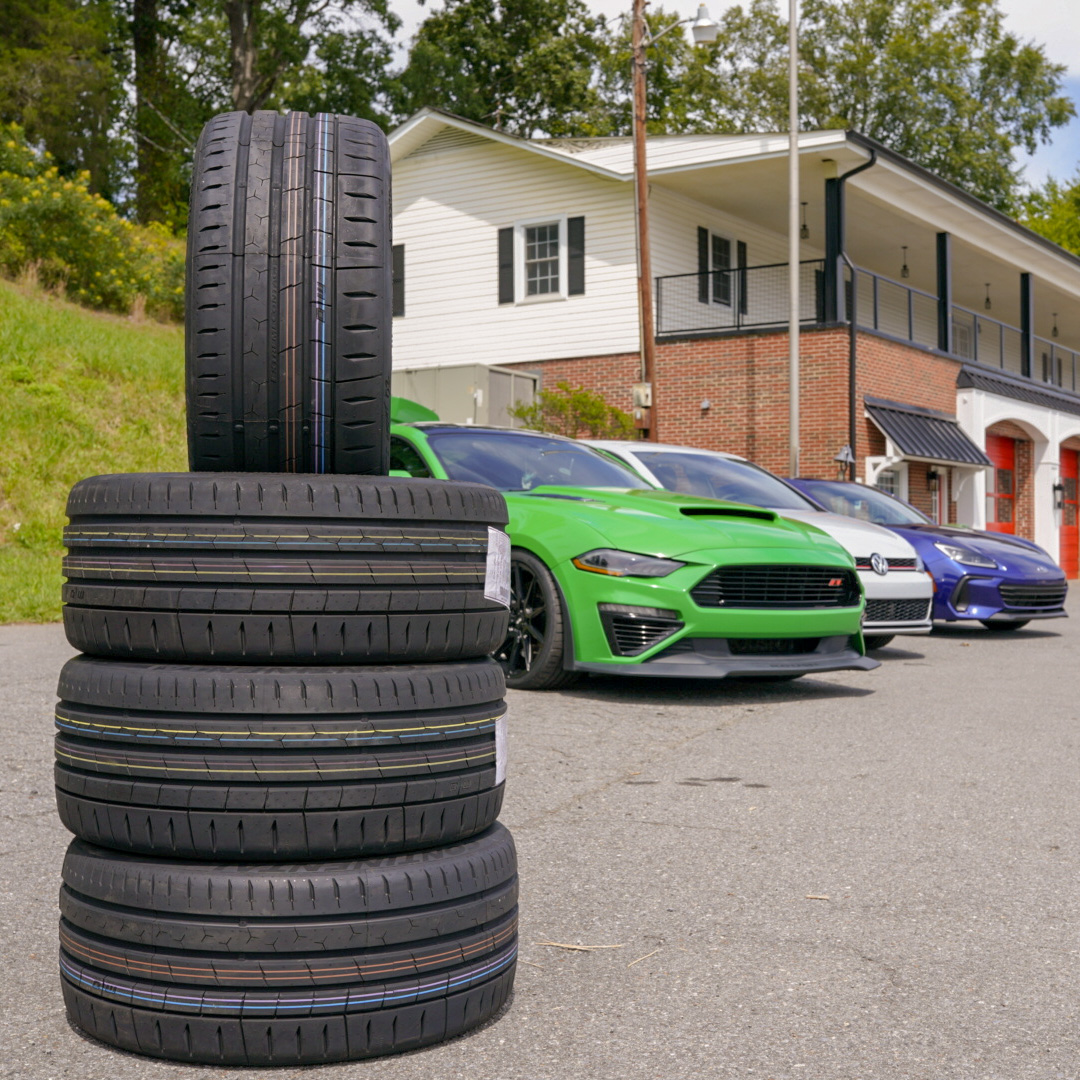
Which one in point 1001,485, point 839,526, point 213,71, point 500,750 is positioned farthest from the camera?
point 213,71

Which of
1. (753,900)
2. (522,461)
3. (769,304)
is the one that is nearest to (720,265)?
(769,304)

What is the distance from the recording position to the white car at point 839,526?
31.3 ft

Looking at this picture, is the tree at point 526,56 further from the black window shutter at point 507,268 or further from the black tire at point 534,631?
the black tire at point 534,631

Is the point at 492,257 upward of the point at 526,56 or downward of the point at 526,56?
downward

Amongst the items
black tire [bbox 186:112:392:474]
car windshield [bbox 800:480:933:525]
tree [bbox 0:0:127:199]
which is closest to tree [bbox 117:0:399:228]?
tree [bbox 0:0:127:199]

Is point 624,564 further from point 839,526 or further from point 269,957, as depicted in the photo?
point 269,957

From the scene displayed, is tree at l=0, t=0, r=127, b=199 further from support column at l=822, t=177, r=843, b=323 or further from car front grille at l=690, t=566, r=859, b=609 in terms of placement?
car front grille at l=690, t=566, r=859, b=609

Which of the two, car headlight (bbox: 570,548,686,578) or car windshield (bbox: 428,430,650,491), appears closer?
car headlight (bbox: 570,548,686,578)

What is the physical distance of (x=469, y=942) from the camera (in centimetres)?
270

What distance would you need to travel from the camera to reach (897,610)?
31.6 feet

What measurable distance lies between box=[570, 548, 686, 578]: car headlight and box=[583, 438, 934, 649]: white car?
2.04 m

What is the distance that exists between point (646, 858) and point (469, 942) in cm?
151

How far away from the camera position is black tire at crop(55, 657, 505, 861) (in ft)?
8.35

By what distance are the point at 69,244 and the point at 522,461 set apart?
16.7 m
